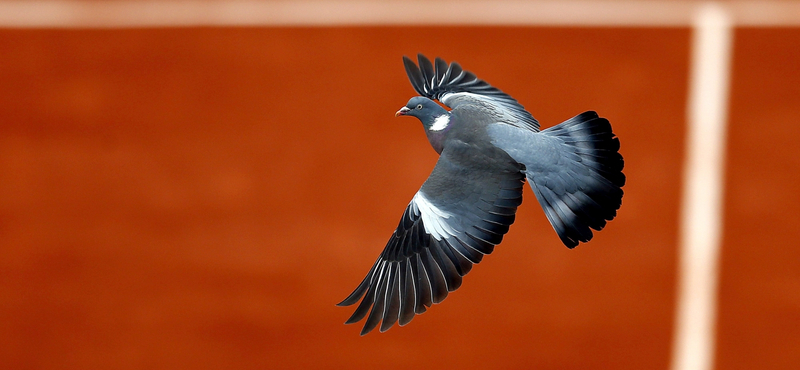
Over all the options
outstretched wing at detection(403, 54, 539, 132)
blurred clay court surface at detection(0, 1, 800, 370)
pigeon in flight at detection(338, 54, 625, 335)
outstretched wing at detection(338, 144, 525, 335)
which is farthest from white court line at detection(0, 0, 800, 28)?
outstretched wing at detection(338, 144, 525, 335)

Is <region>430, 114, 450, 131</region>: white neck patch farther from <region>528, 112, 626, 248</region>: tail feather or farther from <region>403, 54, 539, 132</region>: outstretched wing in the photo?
<region>403, 54, 539, 132</region>: outstretched wing

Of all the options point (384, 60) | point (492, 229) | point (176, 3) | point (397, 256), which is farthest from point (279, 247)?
point (492, 229)

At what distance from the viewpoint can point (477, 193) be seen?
1453 millimetres

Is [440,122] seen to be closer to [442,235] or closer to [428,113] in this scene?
[428,113]

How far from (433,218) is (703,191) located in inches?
85.2

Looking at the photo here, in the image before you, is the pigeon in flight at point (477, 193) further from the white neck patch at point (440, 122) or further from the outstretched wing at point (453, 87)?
the outstretched wing at point (453, 87)

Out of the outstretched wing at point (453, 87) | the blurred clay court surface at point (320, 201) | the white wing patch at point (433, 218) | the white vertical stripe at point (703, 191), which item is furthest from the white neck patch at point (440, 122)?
the white vertical stripe at point (703, 191)

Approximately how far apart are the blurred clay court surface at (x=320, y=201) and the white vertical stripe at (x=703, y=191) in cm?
5

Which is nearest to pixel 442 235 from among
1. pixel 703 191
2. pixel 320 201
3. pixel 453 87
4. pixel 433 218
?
pixel 433 218

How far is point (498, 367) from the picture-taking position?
3.41 metres

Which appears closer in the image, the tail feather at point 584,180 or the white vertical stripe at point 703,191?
the tail feather at point 584,180

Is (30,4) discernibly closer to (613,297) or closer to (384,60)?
(384,60)

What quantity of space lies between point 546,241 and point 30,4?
7.86ft

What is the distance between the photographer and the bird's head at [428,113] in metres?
1.39
